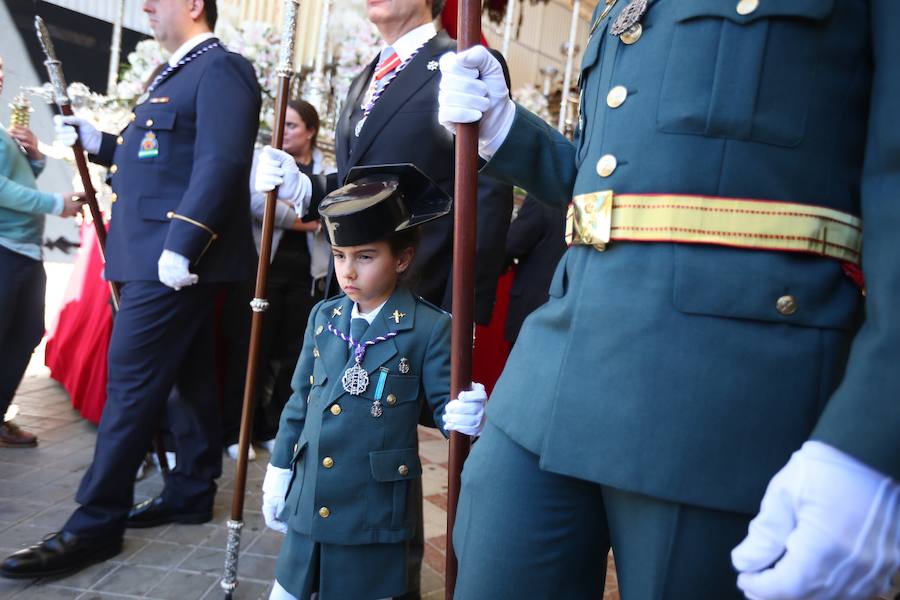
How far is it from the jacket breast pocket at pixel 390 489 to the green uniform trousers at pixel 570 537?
67 centimetres

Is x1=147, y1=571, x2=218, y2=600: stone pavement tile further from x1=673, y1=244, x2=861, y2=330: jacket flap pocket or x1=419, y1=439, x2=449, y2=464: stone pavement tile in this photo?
x1=673, y1=244, x2=861, y2=330: jacket flap pocket

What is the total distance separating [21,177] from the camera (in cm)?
348

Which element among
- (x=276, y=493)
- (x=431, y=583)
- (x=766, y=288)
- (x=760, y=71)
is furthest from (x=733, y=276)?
(x=431, y=583)

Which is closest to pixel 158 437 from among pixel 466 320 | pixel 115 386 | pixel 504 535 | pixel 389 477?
pixel 115 386

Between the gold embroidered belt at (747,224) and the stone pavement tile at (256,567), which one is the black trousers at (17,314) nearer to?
the stone pavement tile at (256,567)

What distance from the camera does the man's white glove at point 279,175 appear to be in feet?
7.17

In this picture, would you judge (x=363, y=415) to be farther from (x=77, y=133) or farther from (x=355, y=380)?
(x=77, y=133)

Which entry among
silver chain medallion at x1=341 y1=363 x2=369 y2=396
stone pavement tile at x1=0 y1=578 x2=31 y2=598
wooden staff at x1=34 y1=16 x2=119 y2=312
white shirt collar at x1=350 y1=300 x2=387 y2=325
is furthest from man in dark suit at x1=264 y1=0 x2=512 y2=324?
stone pavement tile at x1=0 y1=578 x2=31 y2=598

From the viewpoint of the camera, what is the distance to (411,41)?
7.36 ft

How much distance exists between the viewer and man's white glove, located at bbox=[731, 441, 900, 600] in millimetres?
727

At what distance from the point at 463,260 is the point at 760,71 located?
24.2 inches

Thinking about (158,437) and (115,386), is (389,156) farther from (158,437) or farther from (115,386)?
(158,437)

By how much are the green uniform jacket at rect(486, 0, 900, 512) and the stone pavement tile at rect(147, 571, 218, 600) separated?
1.74 metres

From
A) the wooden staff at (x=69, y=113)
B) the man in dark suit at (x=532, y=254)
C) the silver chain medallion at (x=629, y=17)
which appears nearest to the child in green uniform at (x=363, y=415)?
the silver chain medallion at (x=629, y=17)
